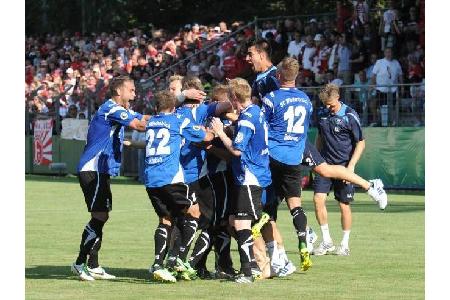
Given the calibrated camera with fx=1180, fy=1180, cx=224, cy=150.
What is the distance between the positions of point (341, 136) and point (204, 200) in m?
3.52

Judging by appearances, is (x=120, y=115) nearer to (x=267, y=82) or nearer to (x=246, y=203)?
(x=246, y=203)

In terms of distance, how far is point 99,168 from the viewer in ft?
36.7

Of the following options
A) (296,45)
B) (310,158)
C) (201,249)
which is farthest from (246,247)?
(296,45)

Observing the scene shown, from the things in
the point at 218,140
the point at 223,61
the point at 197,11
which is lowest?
the point at 218,140

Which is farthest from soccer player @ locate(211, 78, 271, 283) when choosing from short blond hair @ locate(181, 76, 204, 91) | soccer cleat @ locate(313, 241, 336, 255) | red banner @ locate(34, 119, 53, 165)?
red banner @ locate(34, 119, 53, 165)

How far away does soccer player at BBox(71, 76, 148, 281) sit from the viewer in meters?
11.1

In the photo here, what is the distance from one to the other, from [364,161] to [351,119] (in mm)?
12882

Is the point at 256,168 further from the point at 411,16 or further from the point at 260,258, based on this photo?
the point at 411,16

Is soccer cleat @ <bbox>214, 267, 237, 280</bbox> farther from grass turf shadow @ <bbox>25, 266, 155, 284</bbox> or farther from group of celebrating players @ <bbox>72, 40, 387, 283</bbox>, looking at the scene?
grass turf shadow @ <bbox>25, 266, 155, 284</bbox>

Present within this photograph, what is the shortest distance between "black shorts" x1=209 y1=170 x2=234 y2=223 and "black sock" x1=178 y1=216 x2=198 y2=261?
0.35m

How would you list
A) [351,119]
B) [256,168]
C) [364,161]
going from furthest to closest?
[364,161] → [351,119] → [256,168]

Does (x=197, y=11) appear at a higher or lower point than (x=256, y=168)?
higher

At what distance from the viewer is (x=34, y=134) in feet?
116

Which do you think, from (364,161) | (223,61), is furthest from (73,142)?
(364,161)
